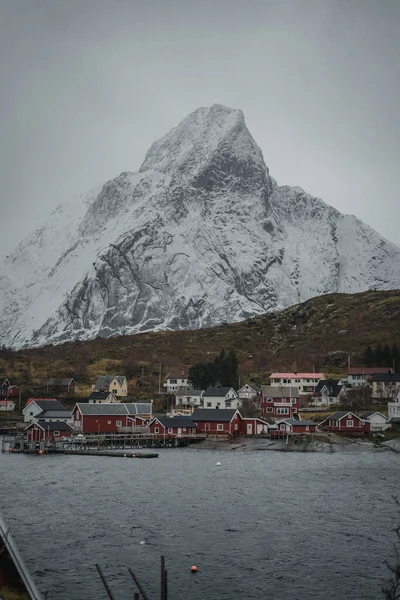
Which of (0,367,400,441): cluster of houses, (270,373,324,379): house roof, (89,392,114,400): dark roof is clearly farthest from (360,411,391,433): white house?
(89,392,114,400): dark roof

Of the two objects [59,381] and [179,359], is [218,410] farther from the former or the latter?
[179,359]

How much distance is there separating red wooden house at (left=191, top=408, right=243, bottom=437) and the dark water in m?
33.8

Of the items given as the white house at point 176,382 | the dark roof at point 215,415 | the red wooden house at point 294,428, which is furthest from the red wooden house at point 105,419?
the white house at point 176,382

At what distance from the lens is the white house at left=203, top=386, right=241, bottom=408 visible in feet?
428

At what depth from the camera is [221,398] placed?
429ft

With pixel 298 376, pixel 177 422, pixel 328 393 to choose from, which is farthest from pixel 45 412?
pixel 298 376

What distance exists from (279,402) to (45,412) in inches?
1716

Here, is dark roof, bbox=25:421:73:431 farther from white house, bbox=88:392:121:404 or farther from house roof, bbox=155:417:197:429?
white house, bbox=88:392:121:404

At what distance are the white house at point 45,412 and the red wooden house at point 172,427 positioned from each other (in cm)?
1600

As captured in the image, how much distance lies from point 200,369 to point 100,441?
44368 millimetres

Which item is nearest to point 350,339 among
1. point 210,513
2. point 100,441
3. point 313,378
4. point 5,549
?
point 313,378

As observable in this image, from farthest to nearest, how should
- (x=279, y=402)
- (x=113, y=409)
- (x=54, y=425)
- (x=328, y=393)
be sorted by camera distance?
(x=328, y=393) < (x=279, y=402) < (x=113, y=409) < (x=54, y=425)

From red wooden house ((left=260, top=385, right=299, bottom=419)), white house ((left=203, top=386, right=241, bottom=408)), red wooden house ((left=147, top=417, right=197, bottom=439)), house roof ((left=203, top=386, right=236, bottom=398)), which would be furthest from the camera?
house roof ((left=203, top=386, right=236, bottom=398))

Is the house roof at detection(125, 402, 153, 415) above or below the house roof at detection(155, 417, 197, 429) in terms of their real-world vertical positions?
above
